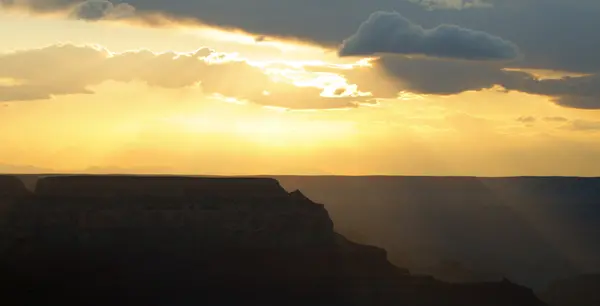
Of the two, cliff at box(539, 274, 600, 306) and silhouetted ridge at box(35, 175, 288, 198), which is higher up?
silhouetted ridge at box(35, 175, 288, 198)

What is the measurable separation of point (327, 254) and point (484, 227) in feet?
157

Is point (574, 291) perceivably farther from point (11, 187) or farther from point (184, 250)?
point (11, 187)

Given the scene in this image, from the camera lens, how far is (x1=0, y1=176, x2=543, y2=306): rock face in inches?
2458

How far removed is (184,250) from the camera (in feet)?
223

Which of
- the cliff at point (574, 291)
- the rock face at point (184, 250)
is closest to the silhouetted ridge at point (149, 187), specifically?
the rock face at point (184, 250)

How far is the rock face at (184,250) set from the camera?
205 feet

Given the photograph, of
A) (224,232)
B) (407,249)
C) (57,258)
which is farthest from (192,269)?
(407,249)

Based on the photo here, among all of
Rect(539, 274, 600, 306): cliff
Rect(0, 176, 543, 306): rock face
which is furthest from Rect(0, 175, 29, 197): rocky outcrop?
Rect(539, 274, 600, 306): cliff

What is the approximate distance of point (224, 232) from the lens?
69875mm

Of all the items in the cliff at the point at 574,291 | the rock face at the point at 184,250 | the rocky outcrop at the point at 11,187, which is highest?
the rocky outcrop at the point at 11,187

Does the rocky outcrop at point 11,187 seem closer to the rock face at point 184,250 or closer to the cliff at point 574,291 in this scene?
the rock face at point 184,250

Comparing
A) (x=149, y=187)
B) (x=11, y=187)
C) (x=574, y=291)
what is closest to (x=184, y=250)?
(x=149, y=187)

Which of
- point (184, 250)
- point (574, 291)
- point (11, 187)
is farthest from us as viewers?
point (574, 291)

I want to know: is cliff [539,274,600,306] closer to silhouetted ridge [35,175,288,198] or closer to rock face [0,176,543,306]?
rock face [0,176,543,306]
